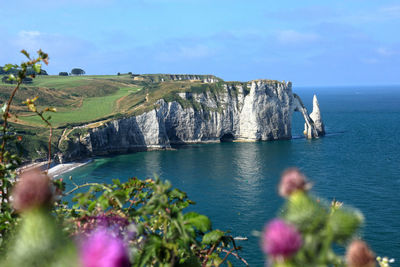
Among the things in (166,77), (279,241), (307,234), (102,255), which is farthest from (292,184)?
(166,77)

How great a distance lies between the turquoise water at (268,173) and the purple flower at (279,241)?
23.7 m

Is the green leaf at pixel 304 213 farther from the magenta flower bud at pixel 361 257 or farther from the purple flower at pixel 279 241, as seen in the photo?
the purple flower at pixel 279 241

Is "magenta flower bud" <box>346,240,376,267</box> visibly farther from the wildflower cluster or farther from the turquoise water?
the turquoise water

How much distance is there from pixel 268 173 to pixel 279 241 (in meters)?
62.4

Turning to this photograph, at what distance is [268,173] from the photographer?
6225 centimetres

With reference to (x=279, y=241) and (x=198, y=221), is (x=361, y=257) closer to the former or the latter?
(x=279, y=241)

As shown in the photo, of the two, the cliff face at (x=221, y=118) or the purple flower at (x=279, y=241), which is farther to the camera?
Answer: the cliff face at (x=221, y=118)

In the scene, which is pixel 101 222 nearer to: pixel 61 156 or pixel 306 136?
pixel 61 156

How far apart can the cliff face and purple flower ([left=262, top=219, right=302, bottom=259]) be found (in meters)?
91.6

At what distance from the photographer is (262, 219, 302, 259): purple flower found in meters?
1.36

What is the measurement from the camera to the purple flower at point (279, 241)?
1.36 m

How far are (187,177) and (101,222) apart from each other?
5862 cm

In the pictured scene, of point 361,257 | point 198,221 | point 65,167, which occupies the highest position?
point 361,257

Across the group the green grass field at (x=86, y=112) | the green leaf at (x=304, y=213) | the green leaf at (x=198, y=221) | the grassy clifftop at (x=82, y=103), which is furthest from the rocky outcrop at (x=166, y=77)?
the green leaf at (x=304, y=213)
